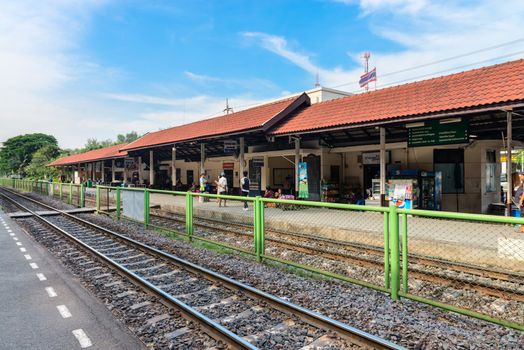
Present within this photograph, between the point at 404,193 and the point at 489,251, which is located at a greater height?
the point at 404,193

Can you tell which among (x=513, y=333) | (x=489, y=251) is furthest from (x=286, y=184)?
(x=513, y=333)

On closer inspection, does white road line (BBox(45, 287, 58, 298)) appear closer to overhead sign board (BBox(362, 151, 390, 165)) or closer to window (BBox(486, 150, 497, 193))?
overhead sign board (BBox(362, 151, 390, 165))

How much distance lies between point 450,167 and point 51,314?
13134mm

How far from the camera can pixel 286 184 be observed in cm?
1789

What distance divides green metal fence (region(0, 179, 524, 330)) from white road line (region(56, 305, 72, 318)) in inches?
139

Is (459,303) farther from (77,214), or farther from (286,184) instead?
(77,214)

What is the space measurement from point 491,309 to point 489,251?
2430mm

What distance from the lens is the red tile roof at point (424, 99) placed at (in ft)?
29.8

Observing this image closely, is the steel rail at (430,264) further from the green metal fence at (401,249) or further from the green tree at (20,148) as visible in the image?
the green tree at (20,148)

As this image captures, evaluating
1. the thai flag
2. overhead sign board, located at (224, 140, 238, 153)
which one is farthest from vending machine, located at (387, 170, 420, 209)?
the thai flag

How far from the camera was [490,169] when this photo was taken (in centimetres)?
1330

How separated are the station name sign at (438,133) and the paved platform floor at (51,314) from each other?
970 cm

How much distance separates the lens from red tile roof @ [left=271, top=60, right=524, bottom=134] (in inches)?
358

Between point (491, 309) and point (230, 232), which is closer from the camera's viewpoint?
point (491, 309)
